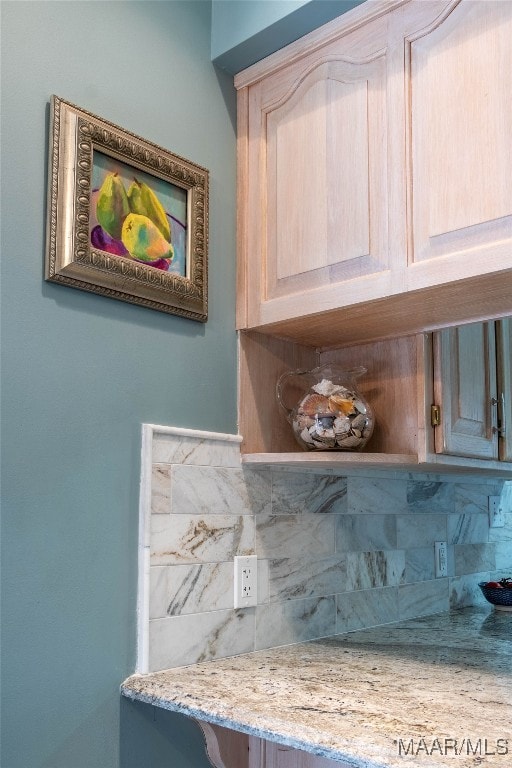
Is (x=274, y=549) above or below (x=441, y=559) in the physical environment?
above

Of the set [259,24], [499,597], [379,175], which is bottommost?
[499,597]

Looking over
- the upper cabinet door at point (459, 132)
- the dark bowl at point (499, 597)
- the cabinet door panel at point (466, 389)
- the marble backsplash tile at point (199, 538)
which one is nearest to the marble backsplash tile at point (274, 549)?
the marble backsplash tile at point (199, 538)

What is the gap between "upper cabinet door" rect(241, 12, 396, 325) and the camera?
1497 millimetres

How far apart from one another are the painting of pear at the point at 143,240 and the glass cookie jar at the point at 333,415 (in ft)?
1.50

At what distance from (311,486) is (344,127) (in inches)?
34.3

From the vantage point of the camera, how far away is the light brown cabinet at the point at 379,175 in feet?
4.31

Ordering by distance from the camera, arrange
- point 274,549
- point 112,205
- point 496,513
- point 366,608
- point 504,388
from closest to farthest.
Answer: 1. point 112,205
2. point 274,549
3. point 366,608
4. point 504,388
5. point 496,513

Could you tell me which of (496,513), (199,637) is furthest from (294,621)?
(496,513)

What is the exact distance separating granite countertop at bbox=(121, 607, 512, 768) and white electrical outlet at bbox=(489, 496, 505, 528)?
1003 millimetres

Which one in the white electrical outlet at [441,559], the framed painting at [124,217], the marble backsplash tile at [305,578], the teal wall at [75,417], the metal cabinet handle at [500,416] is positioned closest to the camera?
the teal wall at [75,417]

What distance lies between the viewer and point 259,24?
1.62 metres

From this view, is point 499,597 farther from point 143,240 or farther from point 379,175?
point 143,240

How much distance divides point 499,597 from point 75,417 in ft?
5.68

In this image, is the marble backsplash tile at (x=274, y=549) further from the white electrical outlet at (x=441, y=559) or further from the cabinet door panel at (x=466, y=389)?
the cabinet door panel at (x=466, y=389)
